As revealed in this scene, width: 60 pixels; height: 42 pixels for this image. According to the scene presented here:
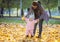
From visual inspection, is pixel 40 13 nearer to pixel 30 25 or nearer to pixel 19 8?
pixel 30 25

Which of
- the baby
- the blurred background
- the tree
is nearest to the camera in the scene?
the baby

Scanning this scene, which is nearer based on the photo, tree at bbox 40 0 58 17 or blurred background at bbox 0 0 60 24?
tree at bbox 40 0 58 17

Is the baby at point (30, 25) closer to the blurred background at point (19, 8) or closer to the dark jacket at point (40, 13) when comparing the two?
the dark jacket at point (40, 13)

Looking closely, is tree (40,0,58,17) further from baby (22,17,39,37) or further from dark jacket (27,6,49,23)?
baby (22,17,39,37)

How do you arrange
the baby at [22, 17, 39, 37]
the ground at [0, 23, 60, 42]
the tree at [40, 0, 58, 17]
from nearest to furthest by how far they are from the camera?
the ground at [0, 23, 60, 42] → the baby at [22, 17, 39, 37] → the tree at [40, 0, 58, 17]

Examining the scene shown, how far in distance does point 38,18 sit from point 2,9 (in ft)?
84.9

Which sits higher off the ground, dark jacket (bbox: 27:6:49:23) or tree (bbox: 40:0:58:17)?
dark jacket (bbox: 27:6:49:23)

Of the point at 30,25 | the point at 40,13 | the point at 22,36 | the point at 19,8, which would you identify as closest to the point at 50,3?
the point at 19,8

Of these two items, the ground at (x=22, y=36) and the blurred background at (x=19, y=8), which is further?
the blurred background at (x=19, y=8)

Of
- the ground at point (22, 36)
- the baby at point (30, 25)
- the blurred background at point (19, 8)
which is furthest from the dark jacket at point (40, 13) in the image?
the blurred background at point (19, 8)

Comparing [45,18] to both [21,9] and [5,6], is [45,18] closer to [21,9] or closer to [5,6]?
[21,9]

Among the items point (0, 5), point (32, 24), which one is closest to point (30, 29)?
point (32, 24)

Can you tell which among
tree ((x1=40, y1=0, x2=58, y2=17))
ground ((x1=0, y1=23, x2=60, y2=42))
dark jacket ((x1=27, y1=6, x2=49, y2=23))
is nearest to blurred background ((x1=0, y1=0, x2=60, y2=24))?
tree ((x1=40, y1=0, x2=58, y2=17))

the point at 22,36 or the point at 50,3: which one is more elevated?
the point at 50,3
